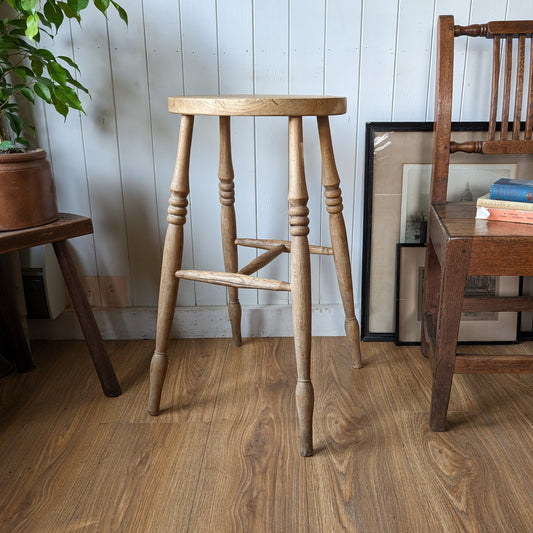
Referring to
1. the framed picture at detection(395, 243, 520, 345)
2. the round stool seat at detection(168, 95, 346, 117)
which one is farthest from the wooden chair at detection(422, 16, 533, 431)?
the round stool seat at detection(168, 95, 346, 117)

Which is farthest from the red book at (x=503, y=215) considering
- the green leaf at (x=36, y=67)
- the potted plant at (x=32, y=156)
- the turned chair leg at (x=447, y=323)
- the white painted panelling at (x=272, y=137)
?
the green leaf at (x=36, y=67)

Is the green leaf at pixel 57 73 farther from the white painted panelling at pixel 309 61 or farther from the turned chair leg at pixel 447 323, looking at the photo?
the turned chair leg at pixel 447 323

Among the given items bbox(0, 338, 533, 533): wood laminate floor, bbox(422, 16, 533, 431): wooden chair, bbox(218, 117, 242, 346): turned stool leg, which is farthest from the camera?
bbox(218, 117, 242, 346): turned stool leg

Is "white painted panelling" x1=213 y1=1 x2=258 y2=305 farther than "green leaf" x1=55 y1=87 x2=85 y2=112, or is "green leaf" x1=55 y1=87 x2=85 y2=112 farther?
"white painted panelling" x1=213 y1=1 x2=258 y2=305

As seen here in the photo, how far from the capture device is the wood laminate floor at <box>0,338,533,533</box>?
1062mm

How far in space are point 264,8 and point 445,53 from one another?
0.48m

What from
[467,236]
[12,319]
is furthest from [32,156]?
[467,236]

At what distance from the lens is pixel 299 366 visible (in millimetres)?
1219

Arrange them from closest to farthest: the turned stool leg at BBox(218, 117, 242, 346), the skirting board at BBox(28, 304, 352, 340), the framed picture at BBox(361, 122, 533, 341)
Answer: the turned stool leg at BBox(218, 117, 242, 346)
the framed picture at BBox(361, 122, 533, 341)
the skirting board at BBox(28, 304, 352, 340)

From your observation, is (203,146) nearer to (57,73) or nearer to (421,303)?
(57,73)

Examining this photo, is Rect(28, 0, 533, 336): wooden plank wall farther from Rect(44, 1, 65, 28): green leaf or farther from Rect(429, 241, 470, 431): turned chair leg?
Rect(429, 241, 470, 431): turned chair leg

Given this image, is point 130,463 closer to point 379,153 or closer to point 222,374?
point 222,374

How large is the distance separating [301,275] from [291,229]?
3.8 inches

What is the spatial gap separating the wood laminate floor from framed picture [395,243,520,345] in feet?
0.21
